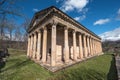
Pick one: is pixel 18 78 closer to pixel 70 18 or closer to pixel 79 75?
pixel 79 75

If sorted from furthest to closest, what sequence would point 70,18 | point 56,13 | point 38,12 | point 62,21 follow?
1. point 38,12
2. point 70,18
3. point 62,21
4. point 56,13

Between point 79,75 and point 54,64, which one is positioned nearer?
point 79,75

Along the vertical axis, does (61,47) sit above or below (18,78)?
above

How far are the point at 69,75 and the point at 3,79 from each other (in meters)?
6.62

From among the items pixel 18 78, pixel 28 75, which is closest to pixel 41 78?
pixel 28 75

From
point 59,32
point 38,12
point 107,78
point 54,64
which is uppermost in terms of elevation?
point 38,12

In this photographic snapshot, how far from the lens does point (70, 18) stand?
65.4ft

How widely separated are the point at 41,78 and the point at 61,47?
10.5m

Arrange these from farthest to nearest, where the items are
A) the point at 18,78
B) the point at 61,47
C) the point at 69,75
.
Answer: the point at 61,47, the point at 69,75, the point at 18,78

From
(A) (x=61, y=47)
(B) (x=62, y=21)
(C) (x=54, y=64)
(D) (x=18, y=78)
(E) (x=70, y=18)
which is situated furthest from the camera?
(A) (x=61, y=47)

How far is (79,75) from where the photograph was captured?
12102mm

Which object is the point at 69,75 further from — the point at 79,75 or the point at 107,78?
the point at 107,78

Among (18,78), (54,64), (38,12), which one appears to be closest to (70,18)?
(38,12)

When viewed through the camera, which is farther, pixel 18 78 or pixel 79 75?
pixel 79 75
